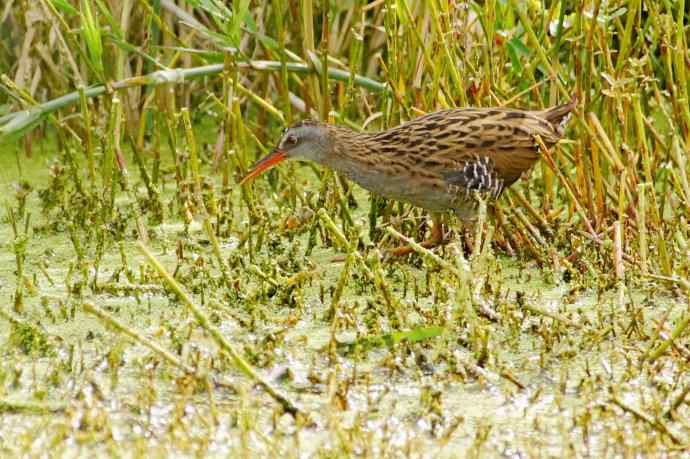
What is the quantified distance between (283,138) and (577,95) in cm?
114

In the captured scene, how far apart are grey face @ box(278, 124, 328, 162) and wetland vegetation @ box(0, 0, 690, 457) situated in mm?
151

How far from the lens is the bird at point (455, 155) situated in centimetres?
491

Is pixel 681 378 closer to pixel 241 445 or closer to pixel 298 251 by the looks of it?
pixel 241 445

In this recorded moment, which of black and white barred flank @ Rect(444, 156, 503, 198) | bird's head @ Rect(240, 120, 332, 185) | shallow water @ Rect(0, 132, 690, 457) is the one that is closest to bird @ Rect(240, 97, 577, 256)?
black and white barred flank @ Rect(444, 156, 503, 198)

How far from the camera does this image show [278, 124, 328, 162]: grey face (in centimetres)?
520

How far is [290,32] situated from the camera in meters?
6.82

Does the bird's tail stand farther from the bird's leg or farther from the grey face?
the grey face

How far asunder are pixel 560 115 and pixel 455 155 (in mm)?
446

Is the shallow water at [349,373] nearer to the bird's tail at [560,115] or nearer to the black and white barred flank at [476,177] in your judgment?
the black and white barred flank at [476,177]

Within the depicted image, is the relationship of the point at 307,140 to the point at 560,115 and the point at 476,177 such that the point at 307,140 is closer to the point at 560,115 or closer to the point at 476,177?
the point at 476,177

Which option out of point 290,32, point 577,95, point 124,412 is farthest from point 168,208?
point 124,412

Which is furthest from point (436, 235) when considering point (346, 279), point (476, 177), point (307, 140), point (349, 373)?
point (349, 373)

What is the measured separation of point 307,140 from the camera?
17.1 feet

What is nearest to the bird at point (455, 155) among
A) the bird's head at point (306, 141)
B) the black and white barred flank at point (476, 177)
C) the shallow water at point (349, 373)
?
the black and white barred flank at point (476, 177)
